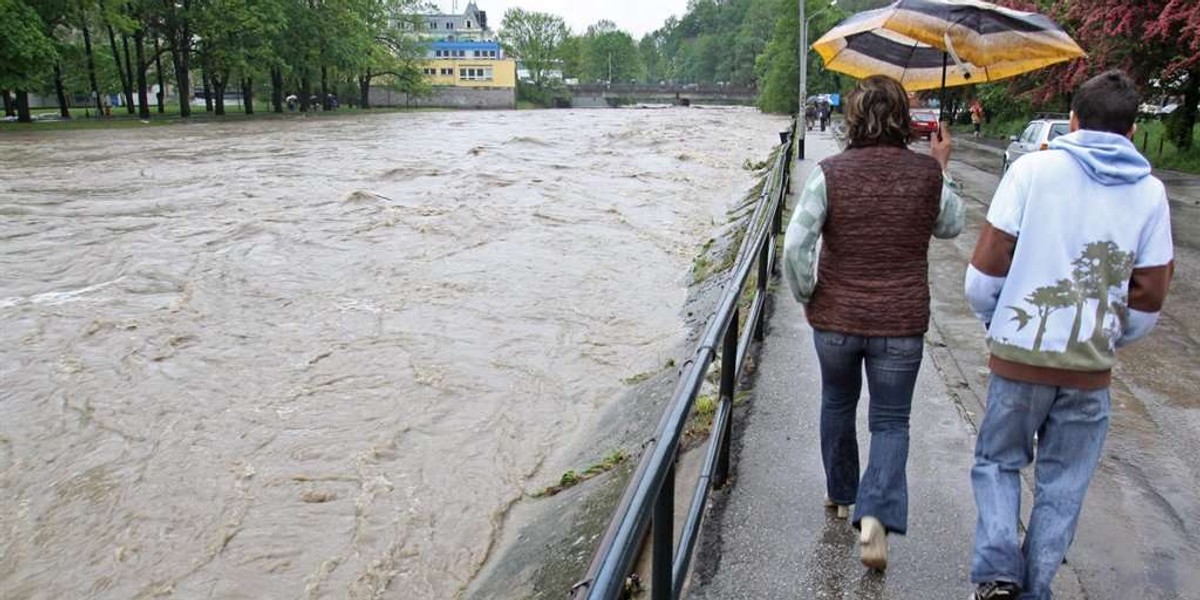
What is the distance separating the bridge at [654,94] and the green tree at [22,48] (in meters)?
89.7

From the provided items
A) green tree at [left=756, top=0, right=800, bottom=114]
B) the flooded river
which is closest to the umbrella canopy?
the flooded river

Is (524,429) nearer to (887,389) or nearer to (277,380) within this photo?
(277,380)

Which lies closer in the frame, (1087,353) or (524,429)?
(1087,353)

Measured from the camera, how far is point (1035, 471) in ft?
9.84

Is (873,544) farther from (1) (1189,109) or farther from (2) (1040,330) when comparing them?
(1) (1189,109)

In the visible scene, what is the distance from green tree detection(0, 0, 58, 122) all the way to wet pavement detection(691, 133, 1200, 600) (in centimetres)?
4176

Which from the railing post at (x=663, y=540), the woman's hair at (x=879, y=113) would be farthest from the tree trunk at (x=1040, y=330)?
the railing post at (x=663, y=540)

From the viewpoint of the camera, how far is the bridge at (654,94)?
408ft

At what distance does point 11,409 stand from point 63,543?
9.01 feet

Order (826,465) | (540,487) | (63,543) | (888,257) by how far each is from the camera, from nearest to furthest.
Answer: (888,257), (826,465), (63,543), (540,487)

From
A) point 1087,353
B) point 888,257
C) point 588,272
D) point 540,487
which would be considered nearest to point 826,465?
point 888,257

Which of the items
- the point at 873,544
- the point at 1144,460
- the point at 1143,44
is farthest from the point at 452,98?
the point at 873,544

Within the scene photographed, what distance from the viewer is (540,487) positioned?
6387 millimetres

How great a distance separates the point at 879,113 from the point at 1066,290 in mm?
880
